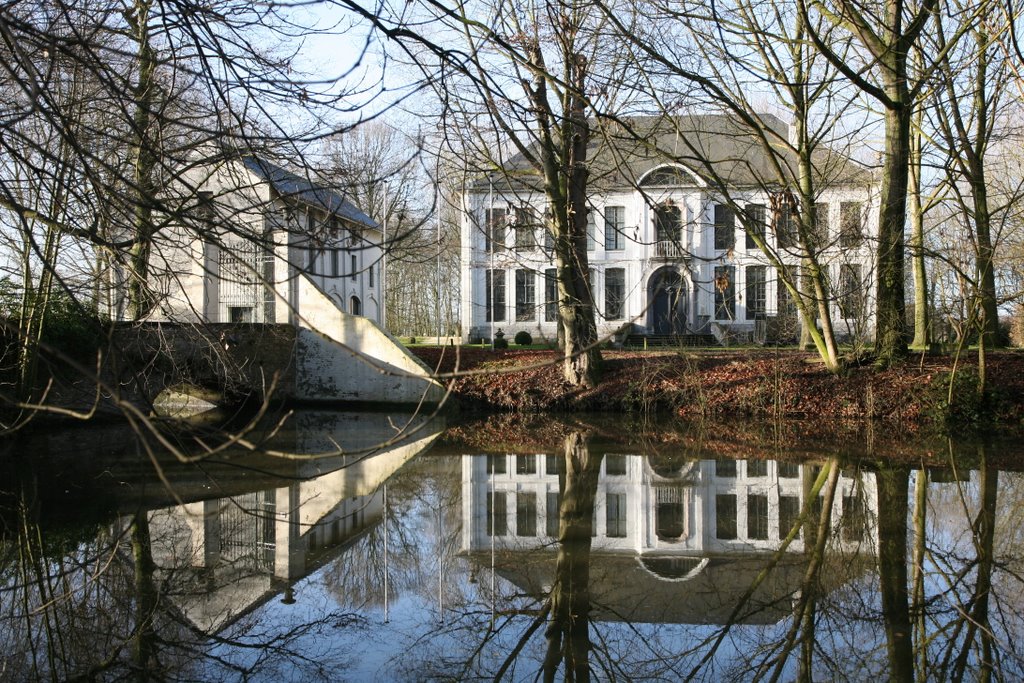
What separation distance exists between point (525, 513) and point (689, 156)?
4.39 m

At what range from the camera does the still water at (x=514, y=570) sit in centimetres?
486

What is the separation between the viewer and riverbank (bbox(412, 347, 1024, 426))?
15.2m

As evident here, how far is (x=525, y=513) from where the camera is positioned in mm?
8750

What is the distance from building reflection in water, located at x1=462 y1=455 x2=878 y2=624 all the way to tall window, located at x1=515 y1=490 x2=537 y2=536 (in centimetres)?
1

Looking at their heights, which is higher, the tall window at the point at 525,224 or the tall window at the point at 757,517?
the tall window at the point at 525,224

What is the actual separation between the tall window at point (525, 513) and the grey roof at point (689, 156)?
124 inches

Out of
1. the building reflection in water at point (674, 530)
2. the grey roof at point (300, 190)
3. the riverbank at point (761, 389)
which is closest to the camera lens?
the grey roof at point (300, 190)

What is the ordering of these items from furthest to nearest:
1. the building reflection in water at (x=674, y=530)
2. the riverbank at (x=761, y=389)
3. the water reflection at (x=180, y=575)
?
the riverbank at (x=761, y=389) < the building reflection in water at (x=674, y=530) < the water reflection at (x=180, y=575)

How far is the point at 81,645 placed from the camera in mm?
5082

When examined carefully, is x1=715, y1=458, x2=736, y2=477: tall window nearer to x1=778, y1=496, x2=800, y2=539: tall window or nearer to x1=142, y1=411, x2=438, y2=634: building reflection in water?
x1=778, y1=496, x2=800, y2=539: tall window

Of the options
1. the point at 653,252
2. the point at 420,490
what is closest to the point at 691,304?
the point at 653,252

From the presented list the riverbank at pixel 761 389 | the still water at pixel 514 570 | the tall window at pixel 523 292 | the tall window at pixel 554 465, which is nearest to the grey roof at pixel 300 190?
the still water at pixel 514 570

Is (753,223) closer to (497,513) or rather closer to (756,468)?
(497,513)

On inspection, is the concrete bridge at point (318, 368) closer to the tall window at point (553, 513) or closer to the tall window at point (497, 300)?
the tall window at point (553, 513)
